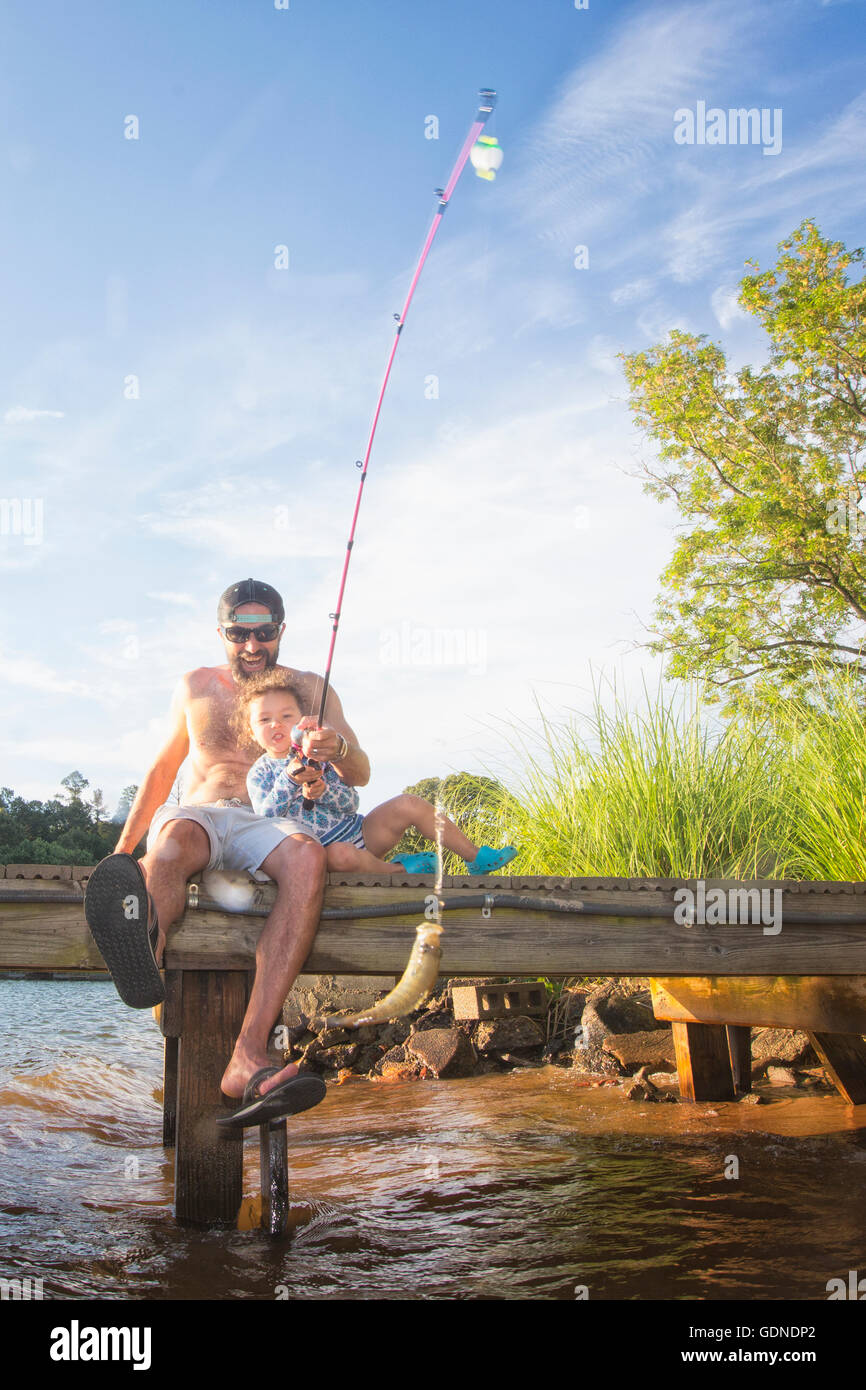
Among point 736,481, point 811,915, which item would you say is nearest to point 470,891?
point 811,915

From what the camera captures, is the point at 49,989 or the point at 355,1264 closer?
the point at 355,1264

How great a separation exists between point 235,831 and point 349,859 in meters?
0.46

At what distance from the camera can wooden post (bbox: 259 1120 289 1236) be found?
3.45 m

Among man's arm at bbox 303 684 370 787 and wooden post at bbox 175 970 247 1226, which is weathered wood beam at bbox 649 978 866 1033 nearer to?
man's arm at bbox 303 684 370 787

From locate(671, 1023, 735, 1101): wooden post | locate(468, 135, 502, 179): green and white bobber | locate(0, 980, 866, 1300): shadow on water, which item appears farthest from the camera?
locate(671, 1023, 735, 1101): wooden post

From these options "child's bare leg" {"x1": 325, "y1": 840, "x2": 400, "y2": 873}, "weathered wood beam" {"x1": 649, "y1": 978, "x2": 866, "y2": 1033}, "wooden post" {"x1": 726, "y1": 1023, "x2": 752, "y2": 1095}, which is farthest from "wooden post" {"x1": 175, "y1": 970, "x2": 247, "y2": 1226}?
"wooden post" {"x1": 726, "y1": 1023, "x2": 752, "y2": 1095}

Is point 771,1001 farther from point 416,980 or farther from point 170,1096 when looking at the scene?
point 170,1096

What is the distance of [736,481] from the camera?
17172 millimetres

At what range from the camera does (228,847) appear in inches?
133

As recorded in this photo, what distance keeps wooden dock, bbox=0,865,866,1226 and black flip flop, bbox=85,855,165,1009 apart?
0.41 metres

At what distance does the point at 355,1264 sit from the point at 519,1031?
4.41 metres

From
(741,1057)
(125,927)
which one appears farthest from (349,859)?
(741,1057)

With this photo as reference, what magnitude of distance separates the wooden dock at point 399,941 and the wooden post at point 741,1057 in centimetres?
223
